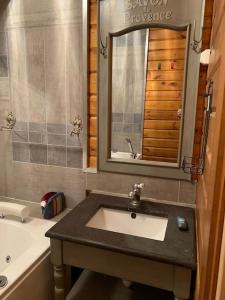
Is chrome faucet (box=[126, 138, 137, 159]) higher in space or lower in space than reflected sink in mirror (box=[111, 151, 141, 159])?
higher

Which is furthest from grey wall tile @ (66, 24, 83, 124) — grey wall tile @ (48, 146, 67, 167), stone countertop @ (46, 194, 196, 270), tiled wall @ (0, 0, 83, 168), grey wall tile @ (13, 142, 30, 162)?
stone countertop @ (46, 194, 196, 270)

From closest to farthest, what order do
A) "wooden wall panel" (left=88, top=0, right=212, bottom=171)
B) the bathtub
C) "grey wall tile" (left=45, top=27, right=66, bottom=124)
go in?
1. the bathtub
2. "wooden wall panel" (left=88, top=0, right=212, bottom=171)
3. "grey wall tile" (left=45, top=27, right=66, bottom=124)

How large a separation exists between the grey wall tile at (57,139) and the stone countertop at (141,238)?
50 cm

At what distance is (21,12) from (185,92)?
1.26m

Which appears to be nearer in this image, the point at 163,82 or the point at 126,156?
the point at 163,82

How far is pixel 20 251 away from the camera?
165 centimetres

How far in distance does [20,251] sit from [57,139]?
0.81m

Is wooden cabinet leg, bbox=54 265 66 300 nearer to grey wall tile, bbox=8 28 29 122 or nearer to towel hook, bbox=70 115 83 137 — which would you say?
towel hook, bbox=70 115 83 137

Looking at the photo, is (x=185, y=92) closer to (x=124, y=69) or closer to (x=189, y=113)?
(x=189, y=113)

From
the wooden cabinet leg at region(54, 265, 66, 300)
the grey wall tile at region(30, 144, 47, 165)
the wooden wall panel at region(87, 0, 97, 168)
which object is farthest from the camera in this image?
the grey wall tile at region(30, 144, 47, 165)

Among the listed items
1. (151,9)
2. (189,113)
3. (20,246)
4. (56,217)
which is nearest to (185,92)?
(189,113)

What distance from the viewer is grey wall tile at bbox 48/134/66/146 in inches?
70.5

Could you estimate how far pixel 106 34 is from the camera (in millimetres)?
1525

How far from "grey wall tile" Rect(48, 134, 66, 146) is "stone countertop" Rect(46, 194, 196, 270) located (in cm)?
50
